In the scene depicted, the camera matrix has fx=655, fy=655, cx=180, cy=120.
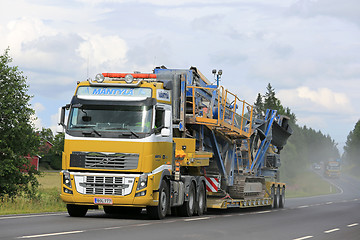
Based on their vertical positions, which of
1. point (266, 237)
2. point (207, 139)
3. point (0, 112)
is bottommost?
point (266, 237)

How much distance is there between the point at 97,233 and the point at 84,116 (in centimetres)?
525

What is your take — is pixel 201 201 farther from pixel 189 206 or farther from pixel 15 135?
pixel 15 135

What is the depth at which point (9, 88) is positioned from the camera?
1310 inches

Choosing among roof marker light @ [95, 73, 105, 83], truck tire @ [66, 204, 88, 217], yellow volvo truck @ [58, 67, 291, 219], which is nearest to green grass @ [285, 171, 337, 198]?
yellow volvo truck @ [58, 67, 291, 219]

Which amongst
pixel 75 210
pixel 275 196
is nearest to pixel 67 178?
pixel 75 210

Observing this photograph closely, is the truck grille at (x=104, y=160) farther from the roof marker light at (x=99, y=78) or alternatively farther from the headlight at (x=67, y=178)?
the roof marker light at (x=99, y=78)

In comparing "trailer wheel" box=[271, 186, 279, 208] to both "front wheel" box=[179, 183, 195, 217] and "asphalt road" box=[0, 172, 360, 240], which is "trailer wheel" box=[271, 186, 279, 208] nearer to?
"front wheel" box=[179, 183, 195, 217]

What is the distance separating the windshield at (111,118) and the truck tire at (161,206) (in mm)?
1896

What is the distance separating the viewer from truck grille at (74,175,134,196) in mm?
17203

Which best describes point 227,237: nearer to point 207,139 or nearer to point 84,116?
point 84,116

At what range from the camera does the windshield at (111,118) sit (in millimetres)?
17391

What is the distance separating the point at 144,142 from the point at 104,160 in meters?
1.17

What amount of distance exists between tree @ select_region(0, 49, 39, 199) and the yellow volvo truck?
12570mm

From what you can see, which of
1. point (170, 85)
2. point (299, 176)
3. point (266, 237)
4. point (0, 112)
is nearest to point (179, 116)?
point (170, 85)
